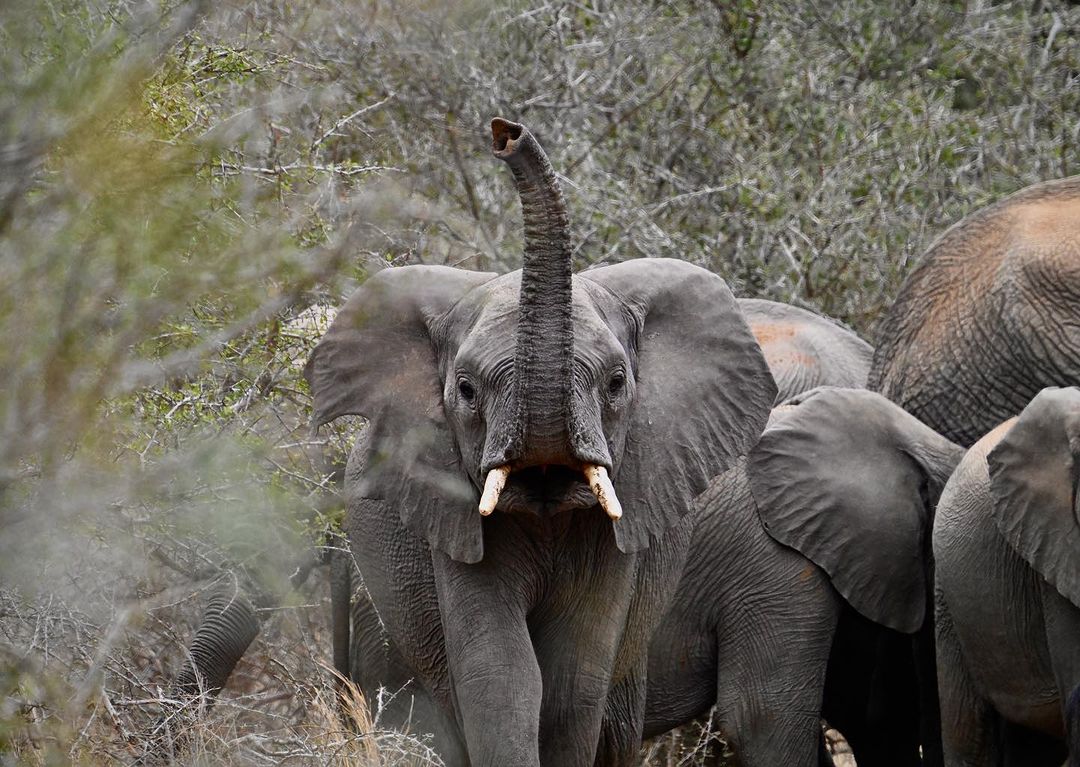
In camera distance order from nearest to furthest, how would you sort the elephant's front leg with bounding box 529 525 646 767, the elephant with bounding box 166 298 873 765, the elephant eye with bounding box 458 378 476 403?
the elephant eye with bounding box 458 378 476 403
the elephant's front leg with bounding box 529 525 646 767
the elephant with bounding box 166 298 873 765

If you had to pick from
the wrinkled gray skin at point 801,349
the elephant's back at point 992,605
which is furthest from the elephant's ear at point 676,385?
the wrinkled gray skin at point 801,349

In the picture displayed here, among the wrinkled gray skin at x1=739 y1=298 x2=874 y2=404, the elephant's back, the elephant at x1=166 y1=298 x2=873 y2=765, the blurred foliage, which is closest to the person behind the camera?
the blurred foliage

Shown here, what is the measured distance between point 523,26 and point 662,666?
305cm

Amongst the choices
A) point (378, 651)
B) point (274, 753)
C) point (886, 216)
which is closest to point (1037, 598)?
point (378, 651)

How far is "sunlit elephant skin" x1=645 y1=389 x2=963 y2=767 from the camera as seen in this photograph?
19.7ft

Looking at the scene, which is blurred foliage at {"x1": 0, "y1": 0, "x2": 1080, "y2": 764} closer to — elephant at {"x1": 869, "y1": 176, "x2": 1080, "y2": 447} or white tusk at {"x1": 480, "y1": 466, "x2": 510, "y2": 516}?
white tusk at {"x1": 480, "y1": 466, "x2": 510, "y2": 516}

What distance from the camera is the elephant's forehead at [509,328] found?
4176 mm

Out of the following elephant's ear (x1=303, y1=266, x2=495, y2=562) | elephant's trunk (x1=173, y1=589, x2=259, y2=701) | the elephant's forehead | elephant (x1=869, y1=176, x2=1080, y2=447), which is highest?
the elephant's forehead

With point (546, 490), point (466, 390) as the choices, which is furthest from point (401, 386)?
point (546, 490)

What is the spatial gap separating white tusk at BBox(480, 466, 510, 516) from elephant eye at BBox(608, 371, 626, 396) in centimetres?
34

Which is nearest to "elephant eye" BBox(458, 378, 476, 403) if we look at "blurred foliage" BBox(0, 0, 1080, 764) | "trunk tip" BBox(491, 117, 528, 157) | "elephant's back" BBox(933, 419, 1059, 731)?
"blurred foliage" BBox(0, 0, 1080, 764)

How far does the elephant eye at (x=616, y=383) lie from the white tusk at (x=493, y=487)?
0.34 m

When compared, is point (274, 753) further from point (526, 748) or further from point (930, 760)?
point (930, 760)

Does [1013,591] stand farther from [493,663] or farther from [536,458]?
[536,458]
